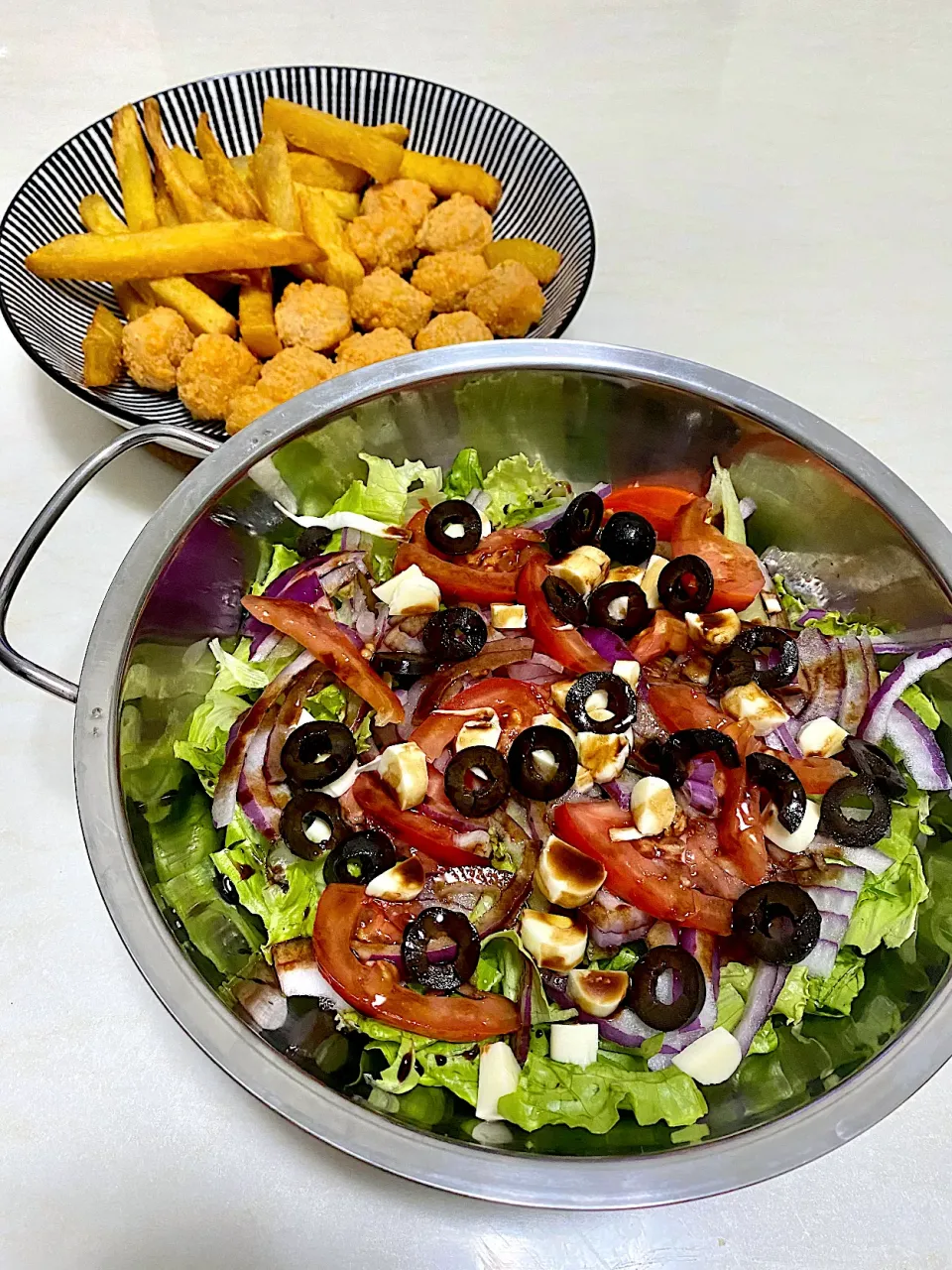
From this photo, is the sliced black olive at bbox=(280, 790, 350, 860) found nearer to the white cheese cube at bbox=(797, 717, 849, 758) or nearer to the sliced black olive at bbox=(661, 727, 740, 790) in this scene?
the sliced black olive at bbox=(661, 727, 740, 790)

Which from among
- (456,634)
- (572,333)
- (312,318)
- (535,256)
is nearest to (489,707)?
(456,634)

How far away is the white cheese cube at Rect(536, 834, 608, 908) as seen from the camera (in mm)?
1309

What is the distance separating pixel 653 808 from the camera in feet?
4.51

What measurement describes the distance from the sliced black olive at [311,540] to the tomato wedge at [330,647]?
7.6 inches

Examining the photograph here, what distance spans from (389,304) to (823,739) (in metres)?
1.27

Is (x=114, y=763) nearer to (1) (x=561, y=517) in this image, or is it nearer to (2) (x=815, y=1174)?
(1) (x=561, y=517)

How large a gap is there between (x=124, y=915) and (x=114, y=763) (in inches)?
8.1

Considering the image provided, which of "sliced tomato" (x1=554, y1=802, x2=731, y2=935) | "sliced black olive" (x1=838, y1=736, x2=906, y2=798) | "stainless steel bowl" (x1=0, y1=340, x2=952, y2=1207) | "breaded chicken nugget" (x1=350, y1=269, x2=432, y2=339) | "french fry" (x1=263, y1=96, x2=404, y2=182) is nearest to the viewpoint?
"stainless steel bowl" (x1=0, y1=340, x2=952, y2=1207)

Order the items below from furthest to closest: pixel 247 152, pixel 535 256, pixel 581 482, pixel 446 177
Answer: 1. pixel 247 152
2. pixel 446 177
3. pixel 535 256
4. pixel 581 482

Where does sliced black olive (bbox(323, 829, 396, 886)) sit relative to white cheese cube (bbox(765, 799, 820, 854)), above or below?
below

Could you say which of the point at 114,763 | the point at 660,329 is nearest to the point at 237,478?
the point at 114,763

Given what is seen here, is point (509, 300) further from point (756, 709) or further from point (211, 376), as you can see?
Result: point (756, 709)

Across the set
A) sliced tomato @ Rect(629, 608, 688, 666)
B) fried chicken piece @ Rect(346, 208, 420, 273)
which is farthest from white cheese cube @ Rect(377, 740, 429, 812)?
fried chicken piece @ Rect(346, 208, 420, 273)

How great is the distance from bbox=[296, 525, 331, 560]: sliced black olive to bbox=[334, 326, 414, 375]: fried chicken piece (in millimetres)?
410
